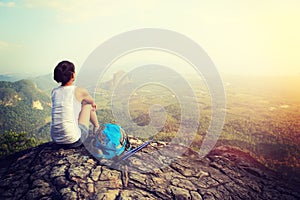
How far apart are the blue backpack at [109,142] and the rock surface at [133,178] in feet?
0.91

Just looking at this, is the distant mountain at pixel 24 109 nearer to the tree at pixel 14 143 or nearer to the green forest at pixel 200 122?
the green forest at pixel 200 122

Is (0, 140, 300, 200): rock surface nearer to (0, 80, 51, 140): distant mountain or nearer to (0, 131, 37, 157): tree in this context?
(0, 131, 37, 157): tree

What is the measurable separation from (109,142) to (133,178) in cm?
96

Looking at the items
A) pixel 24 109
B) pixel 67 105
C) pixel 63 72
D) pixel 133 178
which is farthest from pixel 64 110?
pixel 24 109

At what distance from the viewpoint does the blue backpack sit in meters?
5.34

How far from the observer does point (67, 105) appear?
5188 millimetres

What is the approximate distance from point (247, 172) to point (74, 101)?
16.6 ft

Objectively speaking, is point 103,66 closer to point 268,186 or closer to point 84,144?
point 84,144

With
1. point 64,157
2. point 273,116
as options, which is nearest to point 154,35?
point 64,157

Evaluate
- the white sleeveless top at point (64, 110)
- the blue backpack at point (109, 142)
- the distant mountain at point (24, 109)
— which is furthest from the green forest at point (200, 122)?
the white sleeveless top at point (64, 110)

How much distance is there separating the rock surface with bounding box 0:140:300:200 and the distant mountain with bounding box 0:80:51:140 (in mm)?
81392

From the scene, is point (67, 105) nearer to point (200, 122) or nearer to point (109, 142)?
point (109, 142)

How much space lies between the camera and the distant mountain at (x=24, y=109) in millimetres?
84881

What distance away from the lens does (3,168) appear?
20.1 ft
